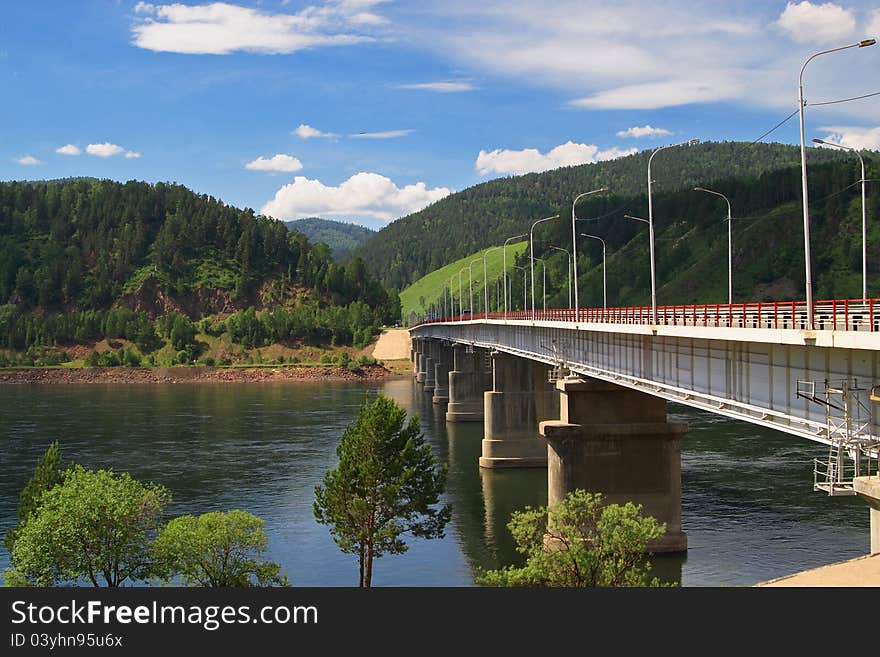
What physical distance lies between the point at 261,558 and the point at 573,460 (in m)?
16.4

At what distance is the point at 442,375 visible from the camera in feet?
501

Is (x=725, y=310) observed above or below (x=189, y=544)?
above

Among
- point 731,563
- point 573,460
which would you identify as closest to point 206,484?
point 573,460

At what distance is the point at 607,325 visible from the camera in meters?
51.4

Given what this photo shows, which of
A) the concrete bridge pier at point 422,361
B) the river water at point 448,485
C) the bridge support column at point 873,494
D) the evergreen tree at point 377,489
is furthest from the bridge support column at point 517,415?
the concrete bridge pier at point 422,361

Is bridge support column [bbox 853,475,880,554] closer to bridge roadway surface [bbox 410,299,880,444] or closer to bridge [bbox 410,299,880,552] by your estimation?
bridge [bbox 410,299,880,552]

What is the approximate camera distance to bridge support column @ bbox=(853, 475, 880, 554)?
1045 inches

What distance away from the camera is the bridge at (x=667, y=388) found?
29.5 metres

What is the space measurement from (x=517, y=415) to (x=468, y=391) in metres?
34.3

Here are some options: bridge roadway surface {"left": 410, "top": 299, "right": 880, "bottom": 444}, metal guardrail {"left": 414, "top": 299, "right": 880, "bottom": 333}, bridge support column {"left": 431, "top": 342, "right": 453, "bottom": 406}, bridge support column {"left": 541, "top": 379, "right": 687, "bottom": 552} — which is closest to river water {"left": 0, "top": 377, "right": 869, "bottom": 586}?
bridge support column {"left": 541, "top": 379, "right": 687, "bottom": 552}

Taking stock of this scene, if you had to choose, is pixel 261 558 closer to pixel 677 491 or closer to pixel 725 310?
pixel 677 491

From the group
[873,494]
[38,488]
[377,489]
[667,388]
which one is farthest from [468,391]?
[873,494]

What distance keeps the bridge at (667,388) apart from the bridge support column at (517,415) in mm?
109

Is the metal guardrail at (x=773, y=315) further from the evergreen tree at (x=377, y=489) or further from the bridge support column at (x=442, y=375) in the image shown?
the bridge support column at (x=442, y=375)
